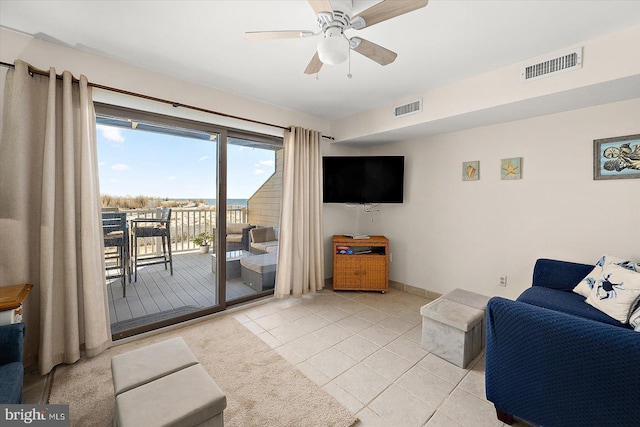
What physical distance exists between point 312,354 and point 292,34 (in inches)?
93.0

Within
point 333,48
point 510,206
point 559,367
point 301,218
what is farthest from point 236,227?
point 510,206

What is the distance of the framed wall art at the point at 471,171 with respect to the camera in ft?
10.3

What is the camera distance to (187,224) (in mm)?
3143

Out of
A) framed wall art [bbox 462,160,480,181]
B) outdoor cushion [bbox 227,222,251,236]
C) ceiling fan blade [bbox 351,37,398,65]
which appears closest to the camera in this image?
ceiling fan blade [bbox 351,37,398,65]

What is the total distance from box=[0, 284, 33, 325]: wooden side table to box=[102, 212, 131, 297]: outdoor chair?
0.80 m

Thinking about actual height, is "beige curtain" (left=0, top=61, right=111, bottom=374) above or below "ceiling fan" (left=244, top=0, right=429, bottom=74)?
below

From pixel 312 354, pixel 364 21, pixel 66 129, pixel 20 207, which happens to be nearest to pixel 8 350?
pixel 20 207

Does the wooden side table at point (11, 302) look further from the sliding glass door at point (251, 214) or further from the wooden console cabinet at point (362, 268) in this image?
the wooden console cabinet at point (362, 268)

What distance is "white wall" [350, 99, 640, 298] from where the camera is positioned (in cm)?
234

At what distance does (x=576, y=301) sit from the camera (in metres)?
2.11

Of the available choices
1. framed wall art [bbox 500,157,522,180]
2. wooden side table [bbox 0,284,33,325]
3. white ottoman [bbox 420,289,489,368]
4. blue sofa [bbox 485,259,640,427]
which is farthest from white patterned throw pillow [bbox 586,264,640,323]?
wooden side table [bbox 0,284,33,325]

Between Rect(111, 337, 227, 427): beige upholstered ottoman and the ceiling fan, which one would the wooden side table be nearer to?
Rect(111, 337, 227, 427): beige upholstered ottoman

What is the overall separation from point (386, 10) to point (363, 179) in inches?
99.6

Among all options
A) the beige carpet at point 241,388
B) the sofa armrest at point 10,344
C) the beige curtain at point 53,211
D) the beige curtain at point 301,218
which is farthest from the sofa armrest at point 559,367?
the beige curtain at point 53,211
